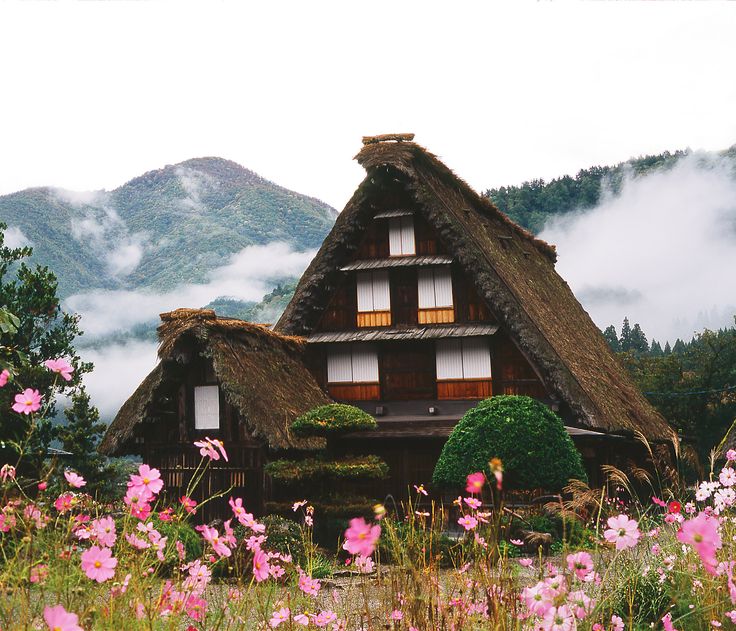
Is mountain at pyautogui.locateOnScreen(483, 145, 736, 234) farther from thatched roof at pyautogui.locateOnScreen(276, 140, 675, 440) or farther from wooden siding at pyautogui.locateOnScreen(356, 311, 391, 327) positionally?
wooden siding at pyautogui.locateOnScreen(356, 311, 391, 327)

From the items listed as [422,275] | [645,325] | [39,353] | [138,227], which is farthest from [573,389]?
[138,227]

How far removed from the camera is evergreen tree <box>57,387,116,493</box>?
23781mm

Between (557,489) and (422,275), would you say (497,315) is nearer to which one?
(422,275)

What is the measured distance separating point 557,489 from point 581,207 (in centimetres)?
7027

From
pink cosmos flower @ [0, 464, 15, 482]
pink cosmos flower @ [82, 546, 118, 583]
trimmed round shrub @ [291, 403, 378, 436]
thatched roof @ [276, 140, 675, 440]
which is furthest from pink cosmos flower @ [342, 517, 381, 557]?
thatched roof @ [276, 140, 675, 440]

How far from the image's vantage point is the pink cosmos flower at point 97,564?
9.05ft

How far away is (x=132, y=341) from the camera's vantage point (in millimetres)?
99125

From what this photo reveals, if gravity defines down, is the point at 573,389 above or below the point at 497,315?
below

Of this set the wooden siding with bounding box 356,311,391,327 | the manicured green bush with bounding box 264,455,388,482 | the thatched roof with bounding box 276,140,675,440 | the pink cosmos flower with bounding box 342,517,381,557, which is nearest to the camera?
the pink cosmos flower with bounding box 342,517,381,557

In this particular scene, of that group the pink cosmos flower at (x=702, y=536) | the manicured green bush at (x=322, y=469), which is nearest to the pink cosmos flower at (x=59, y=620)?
the pink cosmos flower at (x=702, y=536)

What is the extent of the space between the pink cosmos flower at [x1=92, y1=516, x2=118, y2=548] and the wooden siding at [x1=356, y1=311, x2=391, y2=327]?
15.5 metres

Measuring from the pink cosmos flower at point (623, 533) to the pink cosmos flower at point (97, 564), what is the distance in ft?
5.35

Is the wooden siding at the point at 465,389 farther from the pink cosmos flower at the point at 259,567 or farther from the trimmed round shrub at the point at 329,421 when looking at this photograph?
the pink cosmos flower at the point at 259,567

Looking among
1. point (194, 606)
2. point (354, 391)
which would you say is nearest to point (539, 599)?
point (194, 606)
